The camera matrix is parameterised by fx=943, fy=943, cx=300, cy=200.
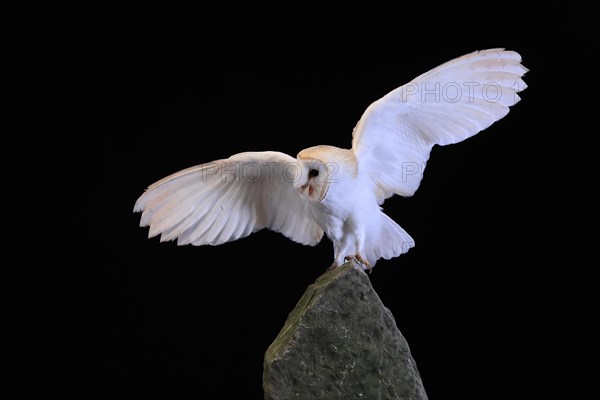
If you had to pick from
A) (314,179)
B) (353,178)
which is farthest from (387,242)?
(314,179)

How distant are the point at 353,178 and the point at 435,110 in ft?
1.54

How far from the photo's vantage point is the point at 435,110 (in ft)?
13.0

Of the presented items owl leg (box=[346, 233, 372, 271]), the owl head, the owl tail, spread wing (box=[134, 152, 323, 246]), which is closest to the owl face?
the owl head

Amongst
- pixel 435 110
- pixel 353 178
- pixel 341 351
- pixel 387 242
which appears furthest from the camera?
pixel 387 242

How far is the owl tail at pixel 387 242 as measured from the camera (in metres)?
4.11

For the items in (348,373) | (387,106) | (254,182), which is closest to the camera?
(348,373)

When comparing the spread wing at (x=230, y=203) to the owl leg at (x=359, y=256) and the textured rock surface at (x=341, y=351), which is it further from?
the textured rock surface at (x=341, y=351)

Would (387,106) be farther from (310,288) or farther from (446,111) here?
(310,288)

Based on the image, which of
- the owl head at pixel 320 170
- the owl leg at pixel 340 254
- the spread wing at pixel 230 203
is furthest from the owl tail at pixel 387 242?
the owl head at pixel 320 170

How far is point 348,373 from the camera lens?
11.8 ft

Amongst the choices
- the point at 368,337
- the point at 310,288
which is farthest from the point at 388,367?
the point at 310,288

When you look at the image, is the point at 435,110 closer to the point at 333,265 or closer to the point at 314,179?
the point at 314,179

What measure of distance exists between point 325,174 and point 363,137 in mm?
325

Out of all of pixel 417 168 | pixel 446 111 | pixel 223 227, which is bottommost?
pixel 223 227
